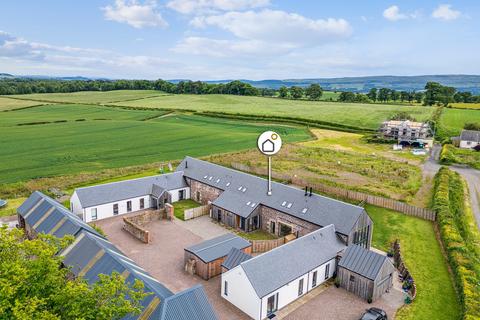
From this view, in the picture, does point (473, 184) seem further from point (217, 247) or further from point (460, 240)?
point (217, 247)

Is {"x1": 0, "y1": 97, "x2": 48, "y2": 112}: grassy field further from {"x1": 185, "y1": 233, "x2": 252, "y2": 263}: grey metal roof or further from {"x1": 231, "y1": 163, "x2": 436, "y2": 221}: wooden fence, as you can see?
{"x1": 185, "y1": 233, "x2": 252, "y2": 263}: grey metal roof

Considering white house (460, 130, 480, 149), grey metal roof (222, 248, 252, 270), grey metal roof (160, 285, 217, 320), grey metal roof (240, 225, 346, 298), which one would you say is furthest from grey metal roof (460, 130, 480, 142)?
grey metal roof (160, 285, 217, 320)

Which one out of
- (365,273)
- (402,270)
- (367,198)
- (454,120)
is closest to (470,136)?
(454,120)

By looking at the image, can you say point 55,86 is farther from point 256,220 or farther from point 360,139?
point 256,220

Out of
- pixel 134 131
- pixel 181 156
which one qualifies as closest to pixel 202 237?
pixel 181 156

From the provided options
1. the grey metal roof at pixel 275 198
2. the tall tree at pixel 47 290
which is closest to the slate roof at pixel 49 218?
the grey metal roof at pixel 275 198
